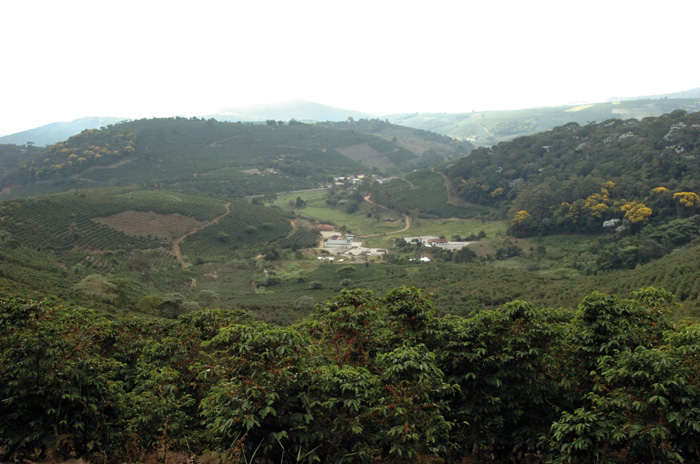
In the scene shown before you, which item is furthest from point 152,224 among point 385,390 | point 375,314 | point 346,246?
point 385,390

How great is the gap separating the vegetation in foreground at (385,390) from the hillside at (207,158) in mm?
80585

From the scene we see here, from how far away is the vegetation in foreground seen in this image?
632 centimetres

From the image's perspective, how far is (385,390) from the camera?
7.23 meters

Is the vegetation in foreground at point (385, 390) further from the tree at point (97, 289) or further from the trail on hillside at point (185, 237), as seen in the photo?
the trail on hillside at point (185, 237)

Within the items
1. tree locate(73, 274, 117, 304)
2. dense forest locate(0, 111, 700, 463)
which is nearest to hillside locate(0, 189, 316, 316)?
tree locate(73, 274, 117, 304)

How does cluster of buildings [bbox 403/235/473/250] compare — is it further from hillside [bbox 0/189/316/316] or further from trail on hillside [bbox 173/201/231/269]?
trail on hillside [bbox 173/201/231/269]

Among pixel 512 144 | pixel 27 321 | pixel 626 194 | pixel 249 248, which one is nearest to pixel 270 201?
pixel 249 248

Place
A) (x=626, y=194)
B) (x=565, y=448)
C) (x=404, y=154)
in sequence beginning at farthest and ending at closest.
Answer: (x=404, y=154)
(x=626, y=194)
(x=565, y=448)

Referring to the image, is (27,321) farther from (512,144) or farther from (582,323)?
(512,144)

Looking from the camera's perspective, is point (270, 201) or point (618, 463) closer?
point (618, 463)

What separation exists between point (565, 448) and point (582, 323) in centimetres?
310

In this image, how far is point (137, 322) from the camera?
43.7 ft

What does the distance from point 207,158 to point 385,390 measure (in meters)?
112

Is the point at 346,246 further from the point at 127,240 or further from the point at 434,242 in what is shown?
the point at 127,240
